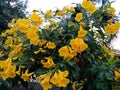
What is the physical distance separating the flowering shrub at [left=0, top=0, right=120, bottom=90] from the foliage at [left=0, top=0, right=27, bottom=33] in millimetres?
8194

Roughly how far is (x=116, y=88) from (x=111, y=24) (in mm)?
537

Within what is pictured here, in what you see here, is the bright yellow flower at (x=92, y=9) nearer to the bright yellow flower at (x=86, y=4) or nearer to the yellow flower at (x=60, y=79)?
the bright yellow flower at (x=86, y=4)

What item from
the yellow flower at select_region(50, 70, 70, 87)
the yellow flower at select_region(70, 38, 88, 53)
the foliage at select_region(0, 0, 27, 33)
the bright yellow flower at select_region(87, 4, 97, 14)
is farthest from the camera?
the foliage at select_region(0, 0, 27, 33)

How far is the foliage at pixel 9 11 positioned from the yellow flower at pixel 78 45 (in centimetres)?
854

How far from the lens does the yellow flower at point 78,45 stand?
6.98 ft

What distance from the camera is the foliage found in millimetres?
10742

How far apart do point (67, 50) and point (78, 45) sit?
89 mm

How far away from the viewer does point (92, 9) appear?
2365 mm

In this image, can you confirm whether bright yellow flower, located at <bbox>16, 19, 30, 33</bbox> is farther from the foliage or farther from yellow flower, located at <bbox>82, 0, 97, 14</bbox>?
the foliage

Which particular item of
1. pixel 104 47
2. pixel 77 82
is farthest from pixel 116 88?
pixel 104 47

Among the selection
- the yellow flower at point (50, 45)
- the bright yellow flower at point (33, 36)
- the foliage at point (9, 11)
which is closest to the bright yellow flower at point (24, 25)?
the bright yellow flower at point (33, 36)

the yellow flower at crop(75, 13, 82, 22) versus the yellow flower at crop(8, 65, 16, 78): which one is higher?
the yellow flower at crop(75, 13, 82, 22)

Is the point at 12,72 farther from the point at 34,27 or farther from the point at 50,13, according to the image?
the point at 50,13

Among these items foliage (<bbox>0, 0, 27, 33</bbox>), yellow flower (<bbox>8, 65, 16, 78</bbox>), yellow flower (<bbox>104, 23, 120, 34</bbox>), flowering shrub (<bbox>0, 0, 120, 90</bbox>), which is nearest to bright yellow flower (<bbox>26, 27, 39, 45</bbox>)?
flowering shrub (<bbox>0, 0, 120, 90</bbox>)
